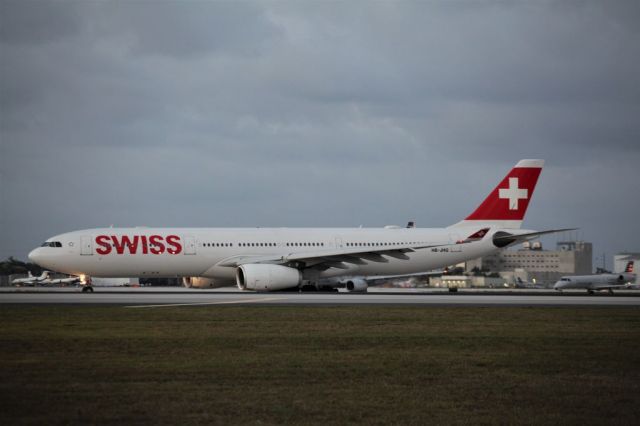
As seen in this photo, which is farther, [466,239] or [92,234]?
[466,239]

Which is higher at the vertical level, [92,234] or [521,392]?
[92,234]

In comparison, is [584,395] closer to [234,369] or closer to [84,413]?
[234,369]

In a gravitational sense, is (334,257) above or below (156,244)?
below

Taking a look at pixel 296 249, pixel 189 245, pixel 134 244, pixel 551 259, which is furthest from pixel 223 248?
pixel 551 259

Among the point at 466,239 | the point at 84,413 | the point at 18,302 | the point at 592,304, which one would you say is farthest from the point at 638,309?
the point at 84,413

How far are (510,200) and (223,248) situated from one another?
61.3ft

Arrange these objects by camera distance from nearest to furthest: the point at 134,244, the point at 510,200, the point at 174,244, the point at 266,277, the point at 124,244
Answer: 1. the point at 266,277
2. the point at 124,244
3. the point at 134,244
4. the point at 174,244
5. the point at 510,200

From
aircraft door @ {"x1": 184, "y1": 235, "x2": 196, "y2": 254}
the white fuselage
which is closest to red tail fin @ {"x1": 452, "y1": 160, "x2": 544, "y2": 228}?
the white fuselage

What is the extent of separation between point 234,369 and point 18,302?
74.7ft

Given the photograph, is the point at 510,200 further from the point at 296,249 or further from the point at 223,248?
the point at 223,248

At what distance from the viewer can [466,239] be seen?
53.5m

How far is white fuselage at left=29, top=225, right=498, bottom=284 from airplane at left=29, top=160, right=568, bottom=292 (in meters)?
0.06

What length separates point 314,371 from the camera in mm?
15570

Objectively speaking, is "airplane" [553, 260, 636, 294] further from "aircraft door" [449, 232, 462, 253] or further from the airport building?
the airport building
